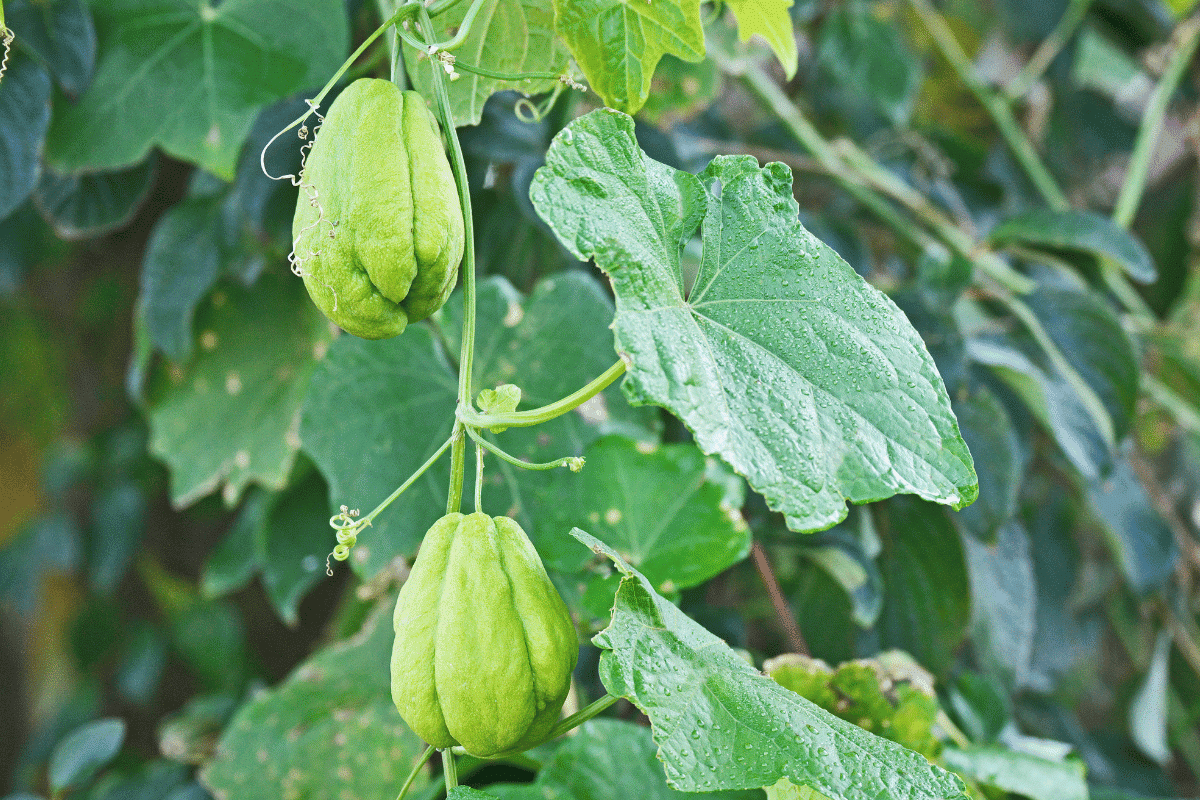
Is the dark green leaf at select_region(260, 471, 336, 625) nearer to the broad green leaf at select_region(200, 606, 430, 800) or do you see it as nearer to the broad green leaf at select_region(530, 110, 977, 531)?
the broad green leaf at select_region(200, 606, 430, 800)

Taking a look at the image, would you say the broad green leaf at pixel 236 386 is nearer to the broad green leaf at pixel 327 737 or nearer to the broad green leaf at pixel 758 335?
the broad green leaf at pixel 327 737

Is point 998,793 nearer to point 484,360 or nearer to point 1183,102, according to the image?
point 484,360

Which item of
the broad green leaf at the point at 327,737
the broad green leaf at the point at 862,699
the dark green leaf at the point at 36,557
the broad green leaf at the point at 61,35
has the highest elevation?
the broad green leaf at the point at 61,35

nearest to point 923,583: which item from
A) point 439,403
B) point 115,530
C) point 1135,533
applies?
point 1135,533

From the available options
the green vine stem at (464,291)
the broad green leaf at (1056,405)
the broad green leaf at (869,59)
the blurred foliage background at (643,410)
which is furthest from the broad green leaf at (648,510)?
the broad green leaf at (869,59)

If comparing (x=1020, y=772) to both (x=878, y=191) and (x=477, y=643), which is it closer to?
(x=477, y=643)

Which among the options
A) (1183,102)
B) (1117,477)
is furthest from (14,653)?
(1183,102)

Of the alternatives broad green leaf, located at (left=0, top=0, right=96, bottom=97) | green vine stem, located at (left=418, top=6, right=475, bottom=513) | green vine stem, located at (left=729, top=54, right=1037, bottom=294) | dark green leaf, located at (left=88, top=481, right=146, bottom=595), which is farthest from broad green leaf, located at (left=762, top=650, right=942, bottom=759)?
dark green leaf, located at (left=88, top=481, right=146, bottom=595)
